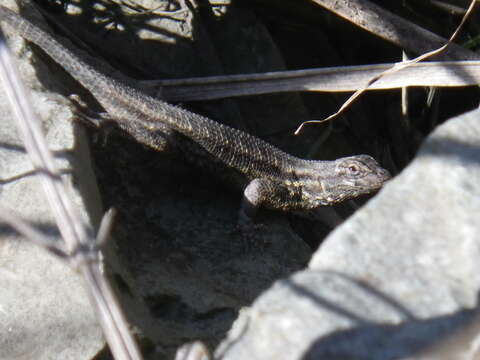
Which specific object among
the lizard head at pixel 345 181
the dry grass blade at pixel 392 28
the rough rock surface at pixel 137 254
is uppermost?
the dry grass blade at pixel 392 28

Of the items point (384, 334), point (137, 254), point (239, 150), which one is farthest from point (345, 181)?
point (384, 334)

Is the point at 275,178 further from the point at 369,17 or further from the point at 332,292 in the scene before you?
the point at 332,292

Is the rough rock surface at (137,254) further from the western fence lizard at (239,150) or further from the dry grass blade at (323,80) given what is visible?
the dry grass blade at (323,80)

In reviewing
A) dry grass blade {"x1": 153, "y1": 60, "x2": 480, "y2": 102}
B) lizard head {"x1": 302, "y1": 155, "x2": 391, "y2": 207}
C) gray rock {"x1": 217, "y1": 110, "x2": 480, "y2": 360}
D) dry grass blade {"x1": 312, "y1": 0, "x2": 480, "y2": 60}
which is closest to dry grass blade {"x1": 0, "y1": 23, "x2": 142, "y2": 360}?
gray rock {"x1": 217, "y1": 110, "x2": 480, "y2": 360}

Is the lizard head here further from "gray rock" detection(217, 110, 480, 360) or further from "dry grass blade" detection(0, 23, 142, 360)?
"dry grass blade" detection(0, 23, 142, 360)

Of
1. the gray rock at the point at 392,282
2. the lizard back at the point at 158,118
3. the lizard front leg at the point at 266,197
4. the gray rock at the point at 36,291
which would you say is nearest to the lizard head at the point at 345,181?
the lizard front leg at the point at 266,197

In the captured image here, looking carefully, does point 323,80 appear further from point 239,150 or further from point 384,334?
point 384,334

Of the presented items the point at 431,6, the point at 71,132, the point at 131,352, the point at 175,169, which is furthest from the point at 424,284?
the point at 431,6
